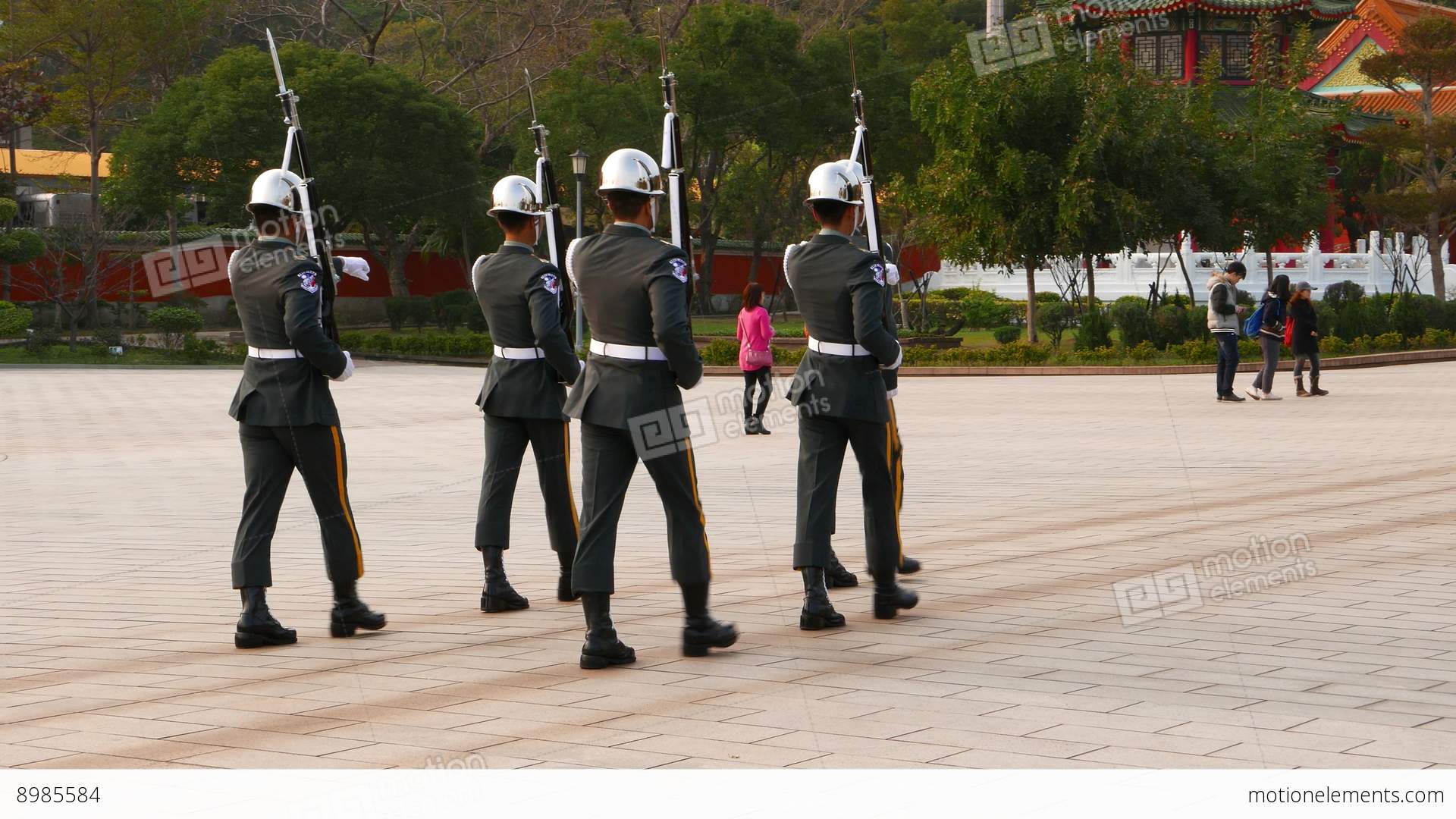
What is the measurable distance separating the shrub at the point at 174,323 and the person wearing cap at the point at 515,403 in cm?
2925

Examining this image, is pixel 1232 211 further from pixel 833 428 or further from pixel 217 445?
pixel 833 428

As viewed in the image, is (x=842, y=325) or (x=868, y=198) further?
(x=868, y=198)

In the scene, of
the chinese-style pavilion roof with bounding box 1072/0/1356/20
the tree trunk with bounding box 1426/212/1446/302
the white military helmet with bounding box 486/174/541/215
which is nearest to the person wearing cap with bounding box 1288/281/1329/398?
the white military helmet with bounding box 486/174/541/215

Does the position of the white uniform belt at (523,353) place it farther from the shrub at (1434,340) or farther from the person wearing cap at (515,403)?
the shrub at (1434,340)

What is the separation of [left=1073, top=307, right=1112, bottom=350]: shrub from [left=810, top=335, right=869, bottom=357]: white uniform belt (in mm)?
22872

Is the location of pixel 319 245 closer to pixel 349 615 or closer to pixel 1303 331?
pixel 349 615

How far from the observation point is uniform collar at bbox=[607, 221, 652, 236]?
5953 mm

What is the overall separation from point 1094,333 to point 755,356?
551 inches

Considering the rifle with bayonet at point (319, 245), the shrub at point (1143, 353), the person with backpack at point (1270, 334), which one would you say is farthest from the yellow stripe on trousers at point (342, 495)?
the shrub at point (1143, 353)

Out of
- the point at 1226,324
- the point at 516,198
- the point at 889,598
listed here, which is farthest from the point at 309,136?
the point at 889,598

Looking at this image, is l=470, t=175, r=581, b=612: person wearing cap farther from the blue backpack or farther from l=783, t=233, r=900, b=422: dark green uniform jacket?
the blue backpack

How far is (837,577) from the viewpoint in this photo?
7.55m
